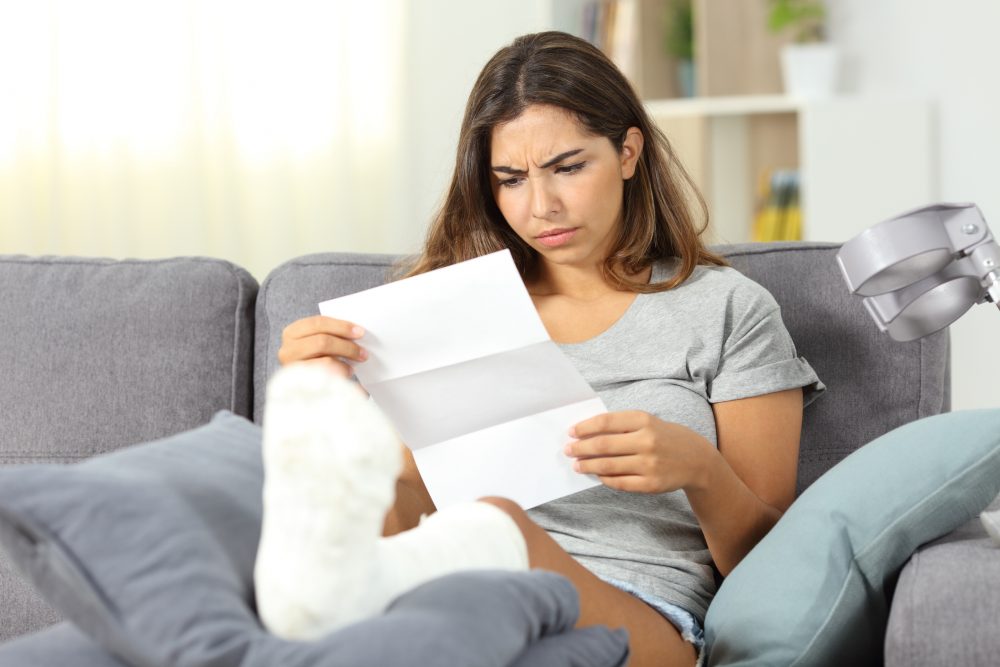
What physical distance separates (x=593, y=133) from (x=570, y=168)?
6cm

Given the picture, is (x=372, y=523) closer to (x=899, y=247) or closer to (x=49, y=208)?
(x=899, y=247)

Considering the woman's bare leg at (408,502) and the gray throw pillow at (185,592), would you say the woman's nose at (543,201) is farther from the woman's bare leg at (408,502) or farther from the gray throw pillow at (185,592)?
the gray throw pillow at (185,592)

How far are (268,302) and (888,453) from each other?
86cm

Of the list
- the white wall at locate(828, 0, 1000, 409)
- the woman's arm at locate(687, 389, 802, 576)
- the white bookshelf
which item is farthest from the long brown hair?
the white wall at locate(828, 0, 1000, 409)

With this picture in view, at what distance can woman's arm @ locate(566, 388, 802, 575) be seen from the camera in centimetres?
122

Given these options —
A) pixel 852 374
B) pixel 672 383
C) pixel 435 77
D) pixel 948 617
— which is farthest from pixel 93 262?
pixel 435 77

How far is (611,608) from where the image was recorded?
1.16 metres

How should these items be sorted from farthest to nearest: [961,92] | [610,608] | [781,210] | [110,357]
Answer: [781,210], [961,92], [110,357], [610,608]

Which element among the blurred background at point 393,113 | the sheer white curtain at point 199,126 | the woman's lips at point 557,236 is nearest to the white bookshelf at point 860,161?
the blurred background at point 393,113

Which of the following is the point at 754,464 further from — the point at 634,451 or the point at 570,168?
the point at 570,168

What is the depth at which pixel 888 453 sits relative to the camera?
4.21ft

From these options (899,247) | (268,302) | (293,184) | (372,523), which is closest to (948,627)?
(899,247)

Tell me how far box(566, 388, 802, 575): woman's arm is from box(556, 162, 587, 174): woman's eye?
34 centimetres

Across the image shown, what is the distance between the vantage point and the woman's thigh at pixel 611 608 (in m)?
1.07
